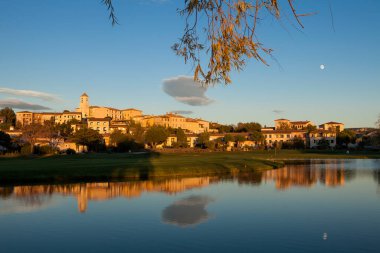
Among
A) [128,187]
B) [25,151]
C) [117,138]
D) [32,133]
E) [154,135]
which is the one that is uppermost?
[154,135]

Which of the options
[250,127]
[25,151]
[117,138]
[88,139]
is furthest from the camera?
[250,127]

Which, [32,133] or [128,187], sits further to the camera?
[32,133]

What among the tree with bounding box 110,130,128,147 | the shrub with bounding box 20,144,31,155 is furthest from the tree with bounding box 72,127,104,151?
the shrub with bounding box 20,144,31,155

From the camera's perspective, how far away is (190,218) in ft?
77.5

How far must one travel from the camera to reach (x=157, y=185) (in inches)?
1555

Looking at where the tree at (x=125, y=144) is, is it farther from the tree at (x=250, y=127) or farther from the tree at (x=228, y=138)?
the tree at (x=250, y=127)

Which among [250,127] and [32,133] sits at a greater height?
[250,127]

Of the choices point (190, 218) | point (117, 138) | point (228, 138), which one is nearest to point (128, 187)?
point (190, 218)

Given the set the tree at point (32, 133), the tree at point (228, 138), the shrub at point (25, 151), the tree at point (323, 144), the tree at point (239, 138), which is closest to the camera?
the shrub at point (25, 151)

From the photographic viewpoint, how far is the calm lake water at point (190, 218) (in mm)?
18109

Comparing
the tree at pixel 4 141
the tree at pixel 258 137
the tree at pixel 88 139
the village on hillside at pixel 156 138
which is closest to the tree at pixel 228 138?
the village on hillside at pixel 156 138

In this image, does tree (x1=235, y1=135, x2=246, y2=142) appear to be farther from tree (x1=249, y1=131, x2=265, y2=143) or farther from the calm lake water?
the calm lake water

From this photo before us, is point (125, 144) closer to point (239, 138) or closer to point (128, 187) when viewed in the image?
point (239, 138)

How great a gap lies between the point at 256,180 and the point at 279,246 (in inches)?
1076
